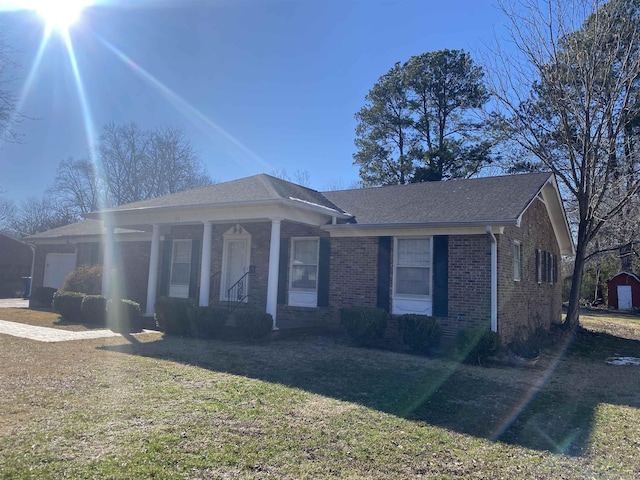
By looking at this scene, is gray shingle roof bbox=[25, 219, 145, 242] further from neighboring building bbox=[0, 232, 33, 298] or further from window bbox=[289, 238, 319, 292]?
neighboring building bbox=[0, 232, 33, 298]

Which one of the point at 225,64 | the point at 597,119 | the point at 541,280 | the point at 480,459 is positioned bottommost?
the point at 480,459

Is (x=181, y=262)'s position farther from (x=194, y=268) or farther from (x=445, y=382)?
(x=445, y=382)

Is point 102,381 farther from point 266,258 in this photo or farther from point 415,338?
point 266,258

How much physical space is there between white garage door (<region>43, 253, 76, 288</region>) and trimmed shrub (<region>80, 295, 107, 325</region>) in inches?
326

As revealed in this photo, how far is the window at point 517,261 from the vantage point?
11062 mm

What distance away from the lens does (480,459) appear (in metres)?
4.11

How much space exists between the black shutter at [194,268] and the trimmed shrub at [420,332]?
23.8ft

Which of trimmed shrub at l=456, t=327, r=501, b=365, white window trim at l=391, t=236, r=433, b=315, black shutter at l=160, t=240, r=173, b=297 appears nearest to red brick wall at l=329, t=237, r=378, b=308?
white window trim at l=391, t=236, r=433, b=315

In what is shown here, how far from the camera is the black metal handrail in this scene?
13.0 m

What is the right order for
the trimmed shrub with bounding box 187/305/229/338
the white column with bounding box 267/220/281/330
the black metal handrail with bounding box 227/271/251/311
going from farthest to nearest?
1. the black metal handrail with bounding box 227/271/251/311
2. the trimmed shrub with bounding box 187/305/229/338
3. the white column with bounding box 267/220/281/330

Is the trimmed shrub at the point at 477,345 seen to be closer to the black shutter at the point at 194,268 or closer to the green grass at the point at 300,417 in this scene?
the green grass at the point at 300,417

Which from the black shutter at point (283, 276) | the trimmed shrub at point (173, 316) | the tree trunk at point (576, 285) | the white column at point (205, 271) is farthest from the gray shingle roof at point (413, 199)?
the tree trunk at point (576, 285)

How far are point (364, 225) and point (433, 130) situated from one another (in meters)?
19.5

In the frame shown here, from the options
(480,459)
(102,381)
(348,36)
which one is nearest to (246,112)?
(348,36)
